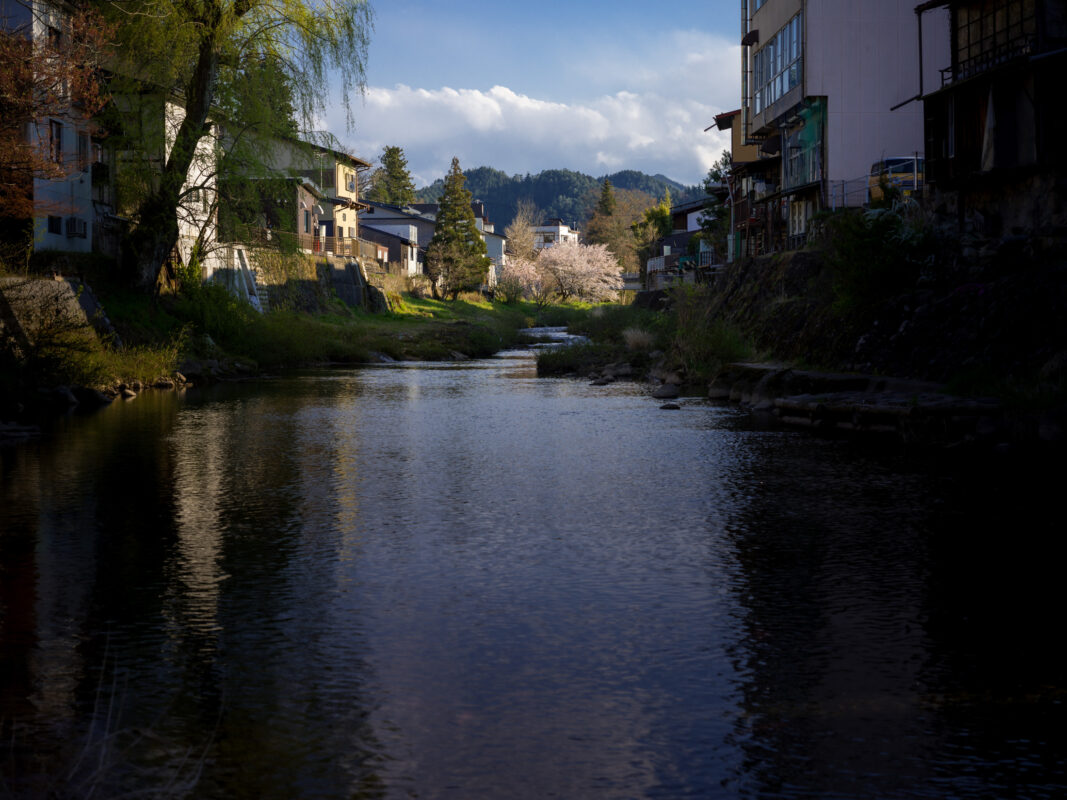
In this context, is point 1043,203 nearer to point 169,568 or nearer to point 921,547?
point 921,547

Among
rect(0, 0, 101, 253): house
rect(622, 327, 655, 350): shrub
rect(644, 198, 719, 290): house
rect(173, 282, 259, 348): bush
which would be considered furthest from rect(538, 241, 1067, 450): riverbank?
rect(644, 198, 719, 290): house

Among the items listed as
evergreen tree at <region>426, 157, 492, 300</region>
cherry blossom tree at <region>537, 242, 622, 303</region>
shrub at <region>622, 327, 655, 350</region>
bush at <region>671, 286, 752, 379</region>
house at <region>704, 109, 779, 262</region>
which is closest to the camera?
bush at <region>671, 286, 752, 379</region>

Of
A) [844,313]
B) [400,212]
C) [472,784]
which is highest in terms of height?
[400,212]

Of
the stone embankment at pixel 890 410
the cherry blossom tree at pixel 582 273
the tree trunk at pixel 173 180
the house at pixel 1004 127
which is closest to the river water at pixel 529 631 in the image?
the stone embankment at pixel 890 410

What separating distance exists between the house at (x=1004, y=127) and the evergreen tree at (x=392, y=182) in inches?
3963

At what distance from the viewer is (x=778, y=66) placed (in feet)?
128

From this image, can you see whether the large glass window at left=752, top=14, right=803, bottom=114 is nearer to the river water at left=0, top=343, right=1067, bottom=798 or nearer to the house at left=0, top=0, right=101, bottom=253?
the house at left=0, top=0, right=101, bottom=253

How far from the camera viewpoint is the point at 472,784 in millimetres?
4977

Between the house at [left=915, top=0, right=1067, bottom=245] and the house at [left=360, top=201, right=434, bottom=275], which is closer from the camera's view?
the house at [left=915, top=0, right=1067, bottom=245]

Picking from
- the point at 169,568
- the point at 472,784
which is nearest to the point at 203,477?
the point at 169,568

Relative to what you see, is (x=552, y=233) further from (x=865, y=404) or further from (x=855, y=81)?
(x=865, y=404)

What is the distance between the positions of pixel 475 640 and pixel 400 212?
317 ft

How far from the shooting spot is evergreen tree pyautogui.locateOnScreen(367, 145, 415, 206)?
124 meters

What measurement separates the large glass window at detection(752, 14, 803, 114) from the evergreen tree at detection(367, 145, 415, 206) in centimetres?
8495
